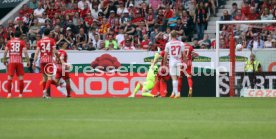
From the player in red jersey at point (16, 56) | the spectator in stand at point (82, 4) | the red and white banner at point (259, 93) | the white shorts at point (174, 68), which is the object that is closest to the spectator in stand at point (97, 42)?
the spectator in stand at point (82, 4)

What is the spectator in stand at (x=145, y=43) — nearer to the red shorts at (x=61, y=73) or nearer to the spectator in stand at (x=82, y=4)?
the spectator in stand at (x=82, y=4)

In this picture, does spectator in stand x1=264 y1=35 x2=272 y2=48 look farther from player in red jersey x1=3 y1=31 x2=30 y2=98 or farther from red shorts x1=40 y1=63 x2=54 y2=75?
player in red jersey x1=3 y1=31 x2=30 y2=98

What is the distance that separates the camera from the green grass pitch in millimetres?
12531

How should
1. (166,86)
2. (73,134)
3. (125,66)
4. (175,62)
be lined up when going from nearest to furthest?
1. (73,134)
2. (175,62)
3. (166,86)
4. (125,66)

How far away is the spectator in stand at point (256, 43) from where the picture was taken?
28.5m

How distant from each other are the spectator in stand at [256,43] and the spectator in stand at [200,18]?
3.45m

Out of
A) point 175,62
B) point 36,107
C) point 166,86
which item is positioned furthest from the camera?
point 166,86

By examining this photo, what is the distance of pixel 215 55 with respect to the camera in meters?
29.0

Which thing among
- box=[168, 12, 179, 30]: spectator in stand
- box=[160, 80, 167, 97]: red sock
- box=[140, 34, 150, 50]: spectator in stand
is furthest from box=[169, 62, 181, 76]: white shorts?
box=[168, 12, 179, 30]: spectator in stand

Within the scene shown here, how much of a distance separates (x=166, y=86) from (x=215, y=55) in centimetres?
233

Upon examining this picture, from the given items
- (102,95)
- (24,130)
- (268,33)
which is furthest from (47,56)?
(24,130)

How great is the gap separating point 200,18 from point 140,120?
1743 cm

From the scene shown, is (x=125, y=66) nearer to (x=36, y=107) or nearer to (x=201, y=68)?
(x=201, y=68)

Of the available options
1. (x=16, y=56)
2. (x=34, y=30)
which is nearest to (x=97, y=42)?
(x=34, y=30)
